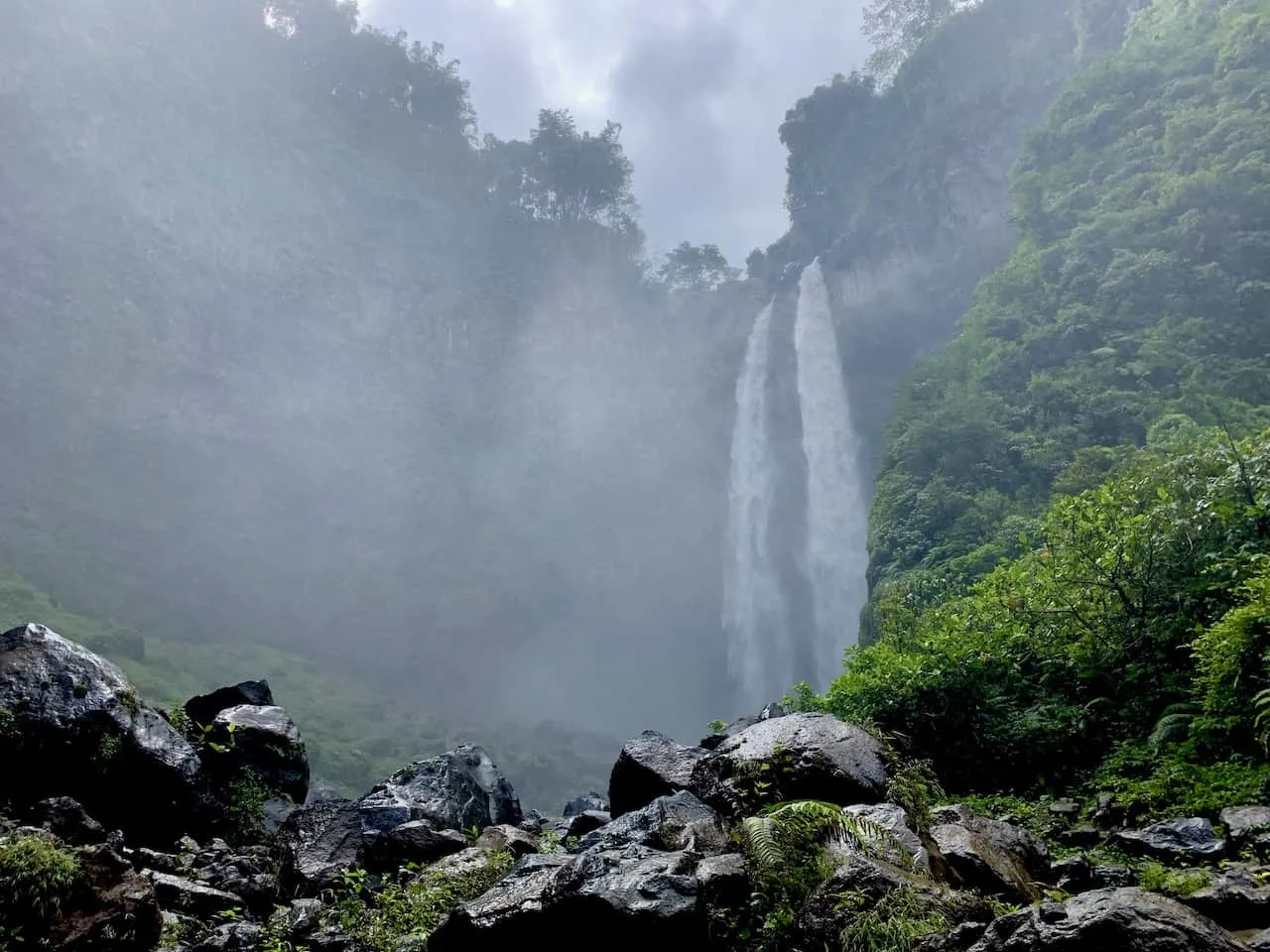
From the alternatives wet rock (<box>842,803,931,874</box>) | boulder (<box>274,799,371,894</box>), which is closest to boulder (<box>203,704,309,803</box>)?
boulder (<box>274,799,371,894</box>)

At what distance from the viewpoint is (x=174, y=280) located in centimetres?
4028

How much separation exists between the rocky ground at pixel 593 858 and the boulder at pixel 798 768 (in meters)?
0.02

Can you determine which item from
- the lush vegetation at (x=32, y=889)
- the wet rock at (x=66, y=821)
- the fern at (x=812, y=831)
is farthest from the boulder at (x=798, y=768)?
the wet rock at (x=66, y=821)

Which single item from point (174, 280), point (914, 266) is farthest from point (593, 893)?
point (174, 280)

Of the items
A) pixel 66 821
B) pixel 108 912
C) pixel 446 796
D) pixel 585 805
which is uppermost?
pixel 585 805

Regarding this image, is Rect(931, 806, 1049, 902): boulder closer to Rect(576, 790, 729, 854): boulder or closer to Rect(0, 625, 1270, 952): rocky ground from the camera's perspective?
Rect(0, 625, 1270, 952): rocky ground

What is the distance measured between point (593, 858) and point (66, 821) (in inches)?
186

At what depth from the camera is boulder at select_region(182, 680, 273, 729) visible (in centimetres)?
975

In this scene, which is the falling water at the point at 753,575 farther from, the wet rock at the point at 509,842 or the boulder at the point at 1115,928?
the boulder at the point at 1115,928

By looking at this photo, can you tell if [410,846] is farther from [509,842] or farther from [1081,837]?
[1081,837]

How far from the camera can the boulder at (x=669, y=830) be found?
15.4ft

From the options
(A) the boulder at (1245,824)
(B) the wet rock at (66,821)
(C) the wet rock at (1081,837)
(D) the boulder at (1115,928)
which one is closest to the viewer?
(D) the boulder at (1115,928)

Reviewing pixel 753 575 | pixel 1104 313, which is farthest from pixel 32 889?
pixel 753 575

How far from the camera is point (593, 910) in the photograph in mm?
3910
